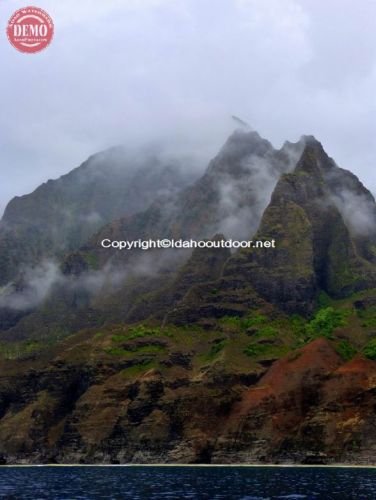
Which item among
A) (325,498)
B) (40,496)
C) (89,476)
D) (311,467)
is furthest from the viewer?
(311,467)

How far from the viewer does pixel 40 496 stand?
118188mm

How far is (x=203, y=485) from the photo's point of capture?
137 metres

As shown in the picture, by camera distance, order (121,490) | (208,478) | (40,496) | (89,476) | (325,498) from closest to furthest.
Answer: (325,498) → (40,496) → (121,490) → (208,478) → (89,476)

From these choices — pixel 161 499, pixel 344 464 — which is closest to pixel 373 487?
pixel 161 499

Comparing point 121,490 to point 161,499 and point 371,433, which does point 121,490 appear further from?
point 371,433

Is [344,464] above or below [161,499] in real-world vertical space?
below

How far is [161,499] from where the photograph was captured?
109062 mm

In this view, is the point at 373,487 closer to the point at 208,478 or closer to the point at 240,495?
the point at 240,495

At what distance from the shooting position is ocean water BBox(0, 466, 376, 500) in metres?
116

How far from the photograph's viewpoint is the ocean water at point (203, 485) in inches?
4550

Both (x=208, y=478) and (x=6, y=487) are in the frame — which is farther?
(x=208, y=478)

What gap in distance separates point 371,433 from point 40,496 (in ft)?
344

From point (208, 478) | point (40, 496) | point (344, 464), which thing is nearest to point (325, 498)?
point (40, 496)

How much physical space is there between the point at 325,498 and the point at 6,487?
192ft
